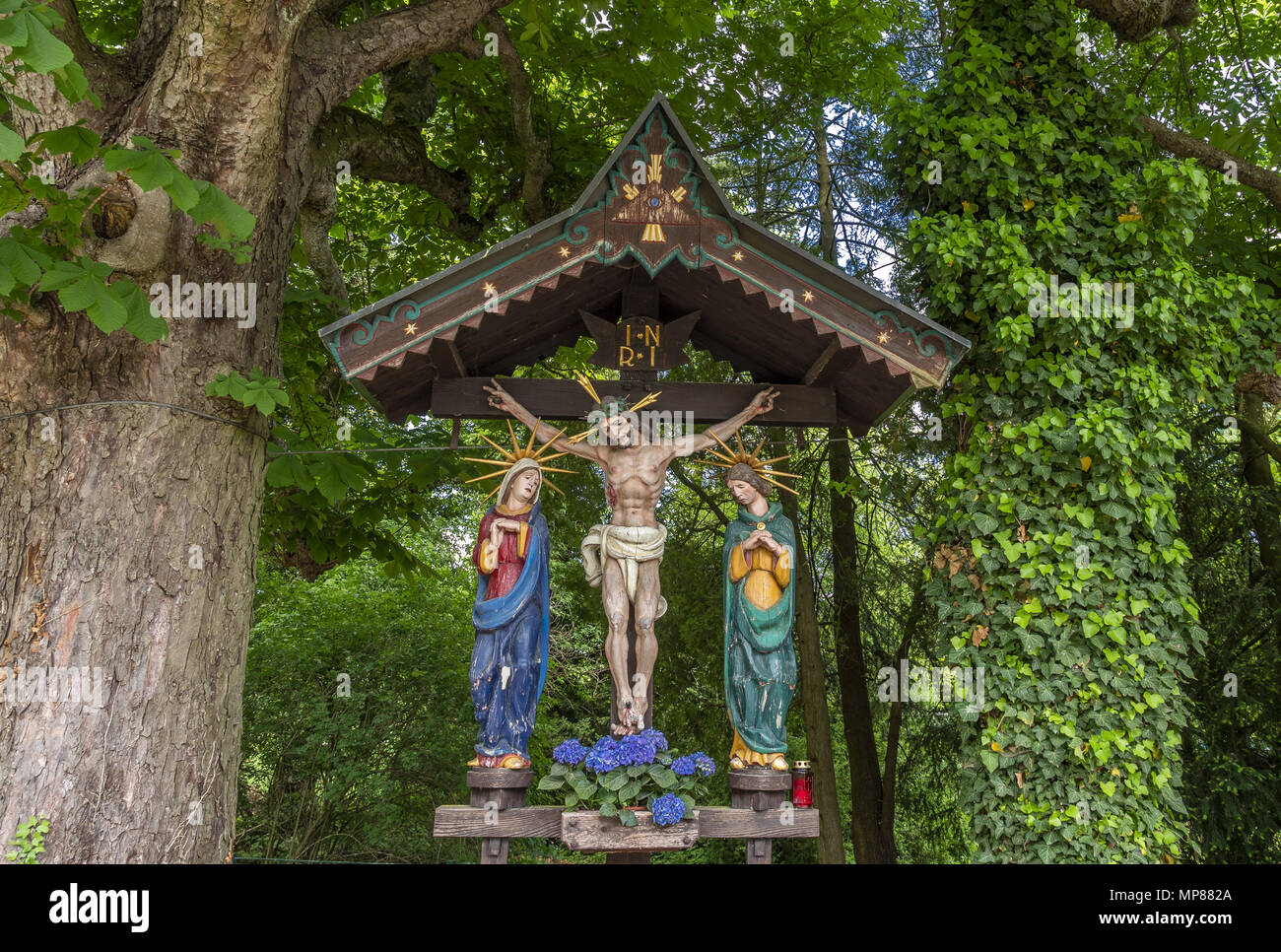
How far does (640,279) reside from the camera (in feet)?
20.7

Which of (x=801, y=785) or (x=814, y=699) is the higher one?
(x=814, y=699)

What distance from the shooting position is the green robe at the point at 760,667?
5.77 metres

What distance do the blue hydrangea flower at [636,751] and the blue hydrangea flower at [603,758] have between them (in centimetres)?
3

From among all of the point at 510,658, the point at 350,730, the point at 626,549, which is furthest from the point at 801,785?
the point at 350,730

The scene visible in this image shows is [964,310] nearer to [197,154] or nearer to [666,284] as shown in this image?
[666,284]

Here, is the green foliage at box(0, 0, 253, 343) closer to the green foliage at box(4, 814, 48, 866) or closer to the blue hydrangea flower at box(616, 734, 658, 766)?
the green foliage at box(4, 814, 48, 866)

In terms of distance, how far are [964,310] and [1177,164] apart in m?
1.58

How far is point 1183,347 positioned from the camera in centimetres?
Result: 704

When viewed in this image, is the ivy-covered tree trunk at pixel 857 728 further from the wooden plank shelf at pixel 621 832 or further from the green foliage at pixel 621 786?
the wooden plank shelf at pixel 621 832

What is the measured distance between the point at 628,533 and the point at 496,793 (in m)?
1.51

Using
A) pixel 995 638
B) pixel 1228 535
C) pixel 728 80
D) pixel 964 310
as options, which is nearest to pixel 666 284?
pixel 964 310

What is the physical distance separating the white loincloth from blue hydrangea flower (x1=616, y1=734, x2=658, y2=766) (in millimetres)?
700

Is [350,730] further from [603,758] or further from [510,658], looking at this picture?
[603,758]

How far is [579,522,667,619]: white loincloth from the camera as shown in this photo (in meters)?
5.86
